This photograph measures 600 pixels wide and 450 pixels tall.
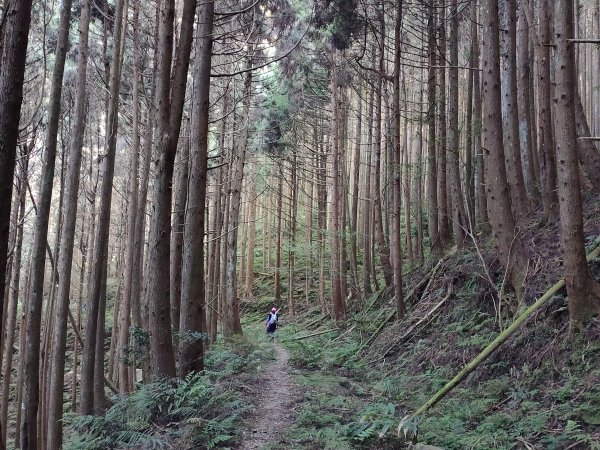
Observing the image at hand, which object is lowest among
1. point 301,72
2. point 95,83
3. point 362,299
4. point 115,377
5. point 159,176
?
point 115,377

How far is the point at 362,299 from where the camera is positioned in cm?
1777

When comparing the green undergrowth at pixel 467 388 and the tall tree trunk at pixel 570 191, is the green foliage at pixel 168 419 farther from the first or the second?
the tall tree trunk at pixel 570 191

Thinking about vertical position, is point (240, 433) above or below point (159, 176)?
below

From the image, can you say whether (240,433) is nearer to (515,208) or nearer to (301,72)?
(515,208)

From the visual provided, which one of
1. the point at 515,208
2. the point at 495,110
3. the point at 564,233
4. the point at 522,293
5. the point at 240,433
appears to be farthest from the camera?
the point at 515,208

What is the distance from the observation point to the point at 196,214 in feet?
26.5

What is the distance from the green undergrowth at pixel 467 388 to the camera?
5.02 meters

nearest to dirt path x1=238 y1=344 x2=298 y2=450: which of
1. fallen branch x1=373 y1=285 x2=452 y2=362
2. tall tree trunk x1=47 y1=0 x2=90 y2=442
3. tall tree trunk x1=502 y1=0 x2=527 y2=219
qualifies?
fallen branch x1=373 y1=285 x2=452 y2=362

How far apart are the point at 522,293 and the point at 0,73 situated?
741 cm

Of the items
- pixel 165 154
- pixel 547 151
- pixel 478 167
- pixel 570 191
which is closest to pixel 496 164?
pixel 547 151

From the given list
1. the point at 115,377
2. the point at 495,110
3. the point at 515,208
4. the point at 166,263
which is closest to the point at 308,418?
the point at 166,263

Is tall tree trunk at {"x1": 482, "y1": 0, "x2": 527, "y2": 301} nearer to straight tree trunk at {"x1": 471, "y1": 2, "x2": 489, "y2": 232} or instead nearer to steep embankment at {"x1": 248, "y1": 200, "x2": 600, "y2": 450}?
steep embankment at {"x1": 248, "y1": 200, "x2": 600, "y2": 450}

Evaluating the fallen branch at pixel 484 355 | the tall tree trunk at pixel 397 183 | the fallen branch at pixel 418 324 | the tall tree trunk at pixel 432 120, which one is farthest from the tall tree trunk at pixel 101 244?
the tall tree trunk at pixel 432 120

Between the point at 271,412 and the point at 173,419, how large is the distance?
1.31 m
